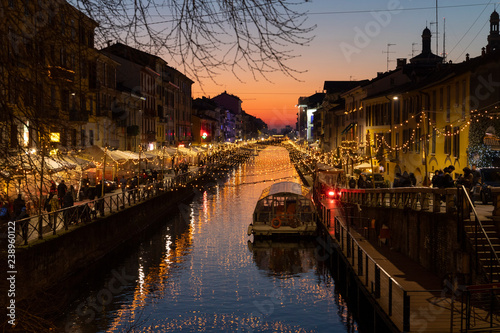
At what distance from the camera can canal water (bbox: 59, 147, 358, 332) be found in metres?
17.8

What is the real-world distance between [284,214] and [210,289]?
10693mm

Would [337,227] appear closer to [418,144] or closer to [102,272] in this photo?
[102,272]

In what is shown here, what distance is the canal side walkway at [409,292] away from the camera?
11844 mm

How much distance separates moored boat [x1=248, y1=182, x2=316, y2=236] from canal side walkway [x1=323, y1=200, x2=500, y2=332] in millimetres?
7499

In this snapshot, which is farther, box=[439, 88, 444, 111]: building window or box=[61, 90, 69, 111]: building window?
box=[439, 88, 444, 111]: building window

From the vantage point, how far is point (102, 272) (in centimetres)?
2395

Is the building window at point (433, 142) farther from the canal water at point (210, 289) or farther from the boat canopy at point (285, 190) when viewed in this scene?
the canal water at point (210, 289)

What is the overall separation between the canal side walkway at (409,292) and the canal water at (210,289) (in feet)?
6.32

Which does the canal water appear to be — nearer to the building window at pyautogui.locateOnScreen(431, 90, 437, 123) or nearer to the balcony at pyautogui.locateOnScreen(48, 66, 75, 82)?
the balcony at pyautogui.locateOnScreen(48, 66, 75, 82)

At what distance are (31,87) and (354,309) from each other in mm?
15422

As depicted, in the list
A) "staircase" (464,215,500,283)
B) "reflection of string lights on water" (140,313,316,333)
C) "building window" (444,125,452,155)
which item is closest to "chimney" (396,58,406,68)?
"building window" (444,125,452,155)

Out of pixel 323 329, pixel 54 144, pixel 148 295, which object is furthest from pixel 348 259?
pixel 54 144

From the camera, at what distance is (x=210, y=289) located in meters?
21.5

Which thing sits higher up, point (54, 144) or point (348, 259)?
point (54, 144)
